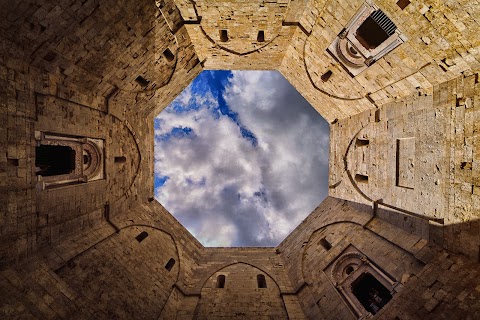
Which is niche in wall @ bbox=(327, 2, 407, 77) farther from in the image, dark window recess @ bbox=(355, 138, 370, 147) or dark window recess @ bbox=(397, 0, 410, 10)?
dark window recess @ bbox=(355, 138, 370, 147)

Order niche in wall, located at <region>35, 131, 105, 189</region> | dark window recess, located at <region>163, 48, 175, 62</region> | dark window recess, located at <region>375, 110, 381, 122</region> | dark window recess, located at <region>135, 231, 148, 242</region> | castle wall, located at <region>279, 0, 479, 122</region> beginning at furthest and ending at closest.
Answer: dark window recess, located at <region>135, 231, 148, 242</region>
dark window recess, located at <region>163, 48, 175, 62</region>
dark window recess, located at <region>375, 110, 381, 122</region>
niche in wall, located at <region>35, 131, 105, 189</region>
castle wall, located at <region>279, 0, 479, 122</region>

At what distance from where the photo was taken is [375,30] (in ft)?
22.8

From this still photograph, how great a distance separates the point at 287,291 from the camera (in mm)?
Result: 10086

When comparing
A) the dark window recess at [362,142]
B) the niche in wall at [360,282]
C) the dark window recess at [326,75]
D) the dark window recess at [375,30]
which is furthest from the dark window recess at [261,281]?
the dark window recess at [375,30]

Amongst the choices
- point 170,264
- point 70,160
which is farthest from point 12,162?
point 170,264

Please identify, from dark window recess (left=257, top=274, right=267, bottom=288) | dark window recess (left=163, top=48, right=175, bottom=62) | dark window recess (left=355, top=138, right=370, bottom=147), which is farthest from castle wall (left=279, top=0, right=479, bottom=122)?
dark window recess (left=257, top=274, right=267, bottom=288)

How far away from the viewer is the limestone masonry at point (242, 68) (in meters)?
5.64

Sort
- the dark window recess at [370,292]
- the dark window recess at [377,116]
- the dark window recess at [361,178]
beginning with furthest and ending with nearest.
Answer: the dark window recess at [361,178] < the dark window recess at [377,116] < the dark window recess at [370,292]

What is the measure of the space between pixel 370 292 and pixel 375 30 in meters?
→ 7.75

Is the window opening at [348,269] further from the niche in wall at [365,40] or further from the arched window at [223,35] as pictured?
the arched window at [223,35]

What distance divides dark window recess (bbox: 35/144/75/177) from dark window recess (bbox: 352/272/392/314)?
9.90 meters

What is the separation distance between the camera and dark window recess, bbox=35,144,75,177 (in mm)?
7988

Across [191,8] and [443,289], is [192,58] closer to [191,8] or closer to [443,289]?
[191,8]

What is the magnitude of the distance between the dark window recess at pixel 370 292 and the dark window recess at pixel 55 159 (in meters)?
9.90
